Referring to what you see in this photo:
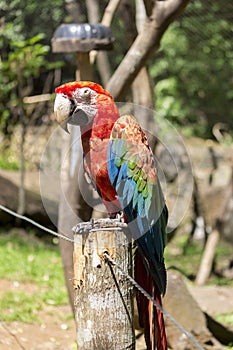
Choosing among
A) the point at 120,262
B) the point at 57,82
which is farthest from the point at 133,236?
the point at 57,82

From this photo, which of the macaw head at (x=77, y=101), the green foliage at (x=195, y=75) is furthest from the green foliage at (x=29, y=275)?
the green foliage at (x=195, y=75)

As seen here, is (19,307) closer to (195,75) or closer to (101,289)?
(101,289)

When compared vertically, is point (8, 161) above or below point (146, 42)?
below

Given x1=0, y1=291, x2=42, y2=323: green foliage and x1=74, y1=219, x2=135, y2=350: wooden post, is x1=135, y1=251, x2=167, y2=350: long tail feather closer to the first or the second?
x1=74, y1=219, x2=135, y2=350: wooden post

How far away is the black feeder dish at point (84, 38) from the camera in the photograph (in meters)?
3.24

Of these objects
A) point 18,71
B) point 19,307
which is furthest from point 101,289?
point 18,71

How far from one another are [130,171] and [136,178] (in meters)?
0.03

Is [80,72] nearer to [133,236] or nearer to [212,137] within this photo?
[133,236]

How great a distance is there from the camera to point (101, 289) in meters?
1.87

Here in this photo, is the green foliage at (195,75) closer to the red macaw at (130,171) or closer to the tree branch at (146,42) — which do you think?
the tree branch at (146,42)

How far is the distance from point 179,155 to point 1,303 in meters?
3.41

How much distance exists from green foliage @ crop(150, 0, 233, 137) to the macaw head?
488 centimetres

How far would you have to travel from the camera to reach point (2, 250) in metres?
4.79

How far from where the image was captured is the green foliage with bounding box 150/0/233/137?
24.2 ft
